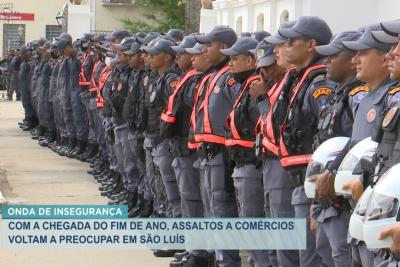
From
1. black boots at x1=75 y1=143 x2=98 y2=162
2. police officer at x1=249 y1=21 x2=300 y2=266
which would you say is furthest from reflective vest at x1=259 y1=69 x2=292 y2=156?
black boots at x1=75 y1=143 x2=98 y2=162

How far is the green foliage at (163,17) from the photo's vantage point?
3828 cm

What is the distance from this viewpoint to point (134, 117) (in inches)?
445

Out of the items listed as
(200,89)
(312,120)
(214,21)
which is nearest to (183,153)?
(200,89)

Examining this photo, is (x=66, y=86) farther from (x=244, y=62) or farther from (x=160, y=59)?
(x=244, y=62)

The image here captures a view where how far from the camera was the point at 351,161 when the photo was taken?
547 cm

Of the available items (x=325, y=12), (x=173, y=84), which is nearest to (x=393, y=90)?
(x=173, y=84)

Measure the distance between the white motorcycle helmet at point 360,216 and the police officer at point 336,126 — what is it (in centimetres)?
80

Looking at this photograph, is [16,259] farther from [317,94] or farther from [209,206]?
[317,94]

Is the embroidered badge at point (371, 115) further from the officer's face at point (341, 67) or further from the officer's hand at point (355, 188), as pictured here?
the officer's face at point (341, 67)

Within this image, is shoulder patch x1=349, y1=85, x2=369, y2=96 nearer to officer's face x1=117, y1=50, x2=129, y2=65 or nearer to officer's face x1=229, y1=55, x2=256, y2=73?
officer's face x1=229, y1=55, x2=256, y2=73

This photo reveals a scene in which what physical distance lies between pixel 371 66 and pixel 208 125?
104 inches

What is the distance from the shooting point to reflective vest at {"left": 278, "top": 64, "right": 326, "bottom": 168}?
6574 millimetres

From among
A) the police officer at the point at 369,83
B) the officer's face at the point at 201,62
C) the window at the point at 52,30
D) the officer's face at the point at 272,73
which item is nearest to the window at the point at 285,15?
the officer's face at the point at 201,62

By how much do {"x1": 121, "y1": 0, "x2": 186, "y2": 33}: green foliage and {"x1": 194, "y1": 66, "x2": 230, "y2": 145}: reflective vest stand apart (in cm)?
2881
